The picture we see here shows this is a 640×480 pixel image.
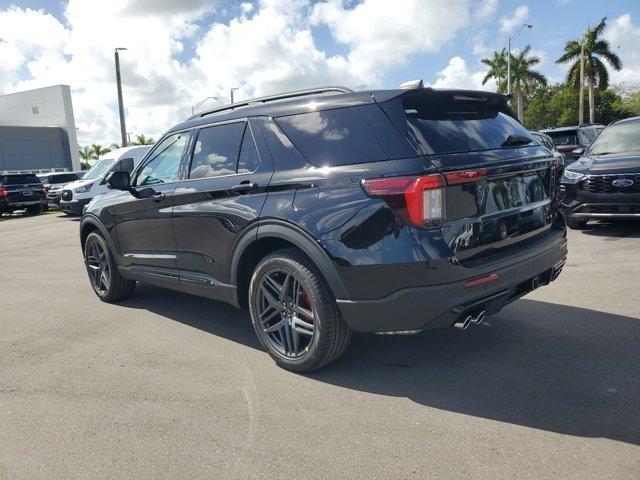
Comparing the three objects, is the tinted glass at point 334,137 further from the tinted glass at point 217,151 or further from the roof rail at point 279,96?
the tinted glass at point 217,151

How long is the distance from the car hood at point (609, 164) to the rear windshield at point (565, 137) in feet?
18.0

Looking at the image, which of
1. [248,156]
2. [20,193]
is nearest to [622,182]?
[248,156]

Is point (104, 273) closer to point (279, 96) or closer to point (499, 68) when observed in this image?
point (279, 96)

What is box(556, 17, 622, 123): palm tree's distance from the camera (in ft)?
148

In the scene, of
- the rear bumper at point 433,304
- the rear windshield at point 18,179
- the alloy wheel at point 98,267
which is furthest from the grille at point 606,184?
the rear windshield at point 18,179

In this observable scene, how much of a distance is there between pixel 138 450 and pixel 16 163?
6145 centimetres

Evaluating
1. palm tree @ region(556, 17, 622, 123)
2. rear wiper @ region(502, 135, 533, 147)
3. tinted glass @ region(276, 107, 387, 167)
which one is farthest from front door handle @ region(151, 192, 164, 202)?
palm tree @ region(556, 17, 622, 123)

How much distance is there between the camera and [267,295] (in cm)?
371

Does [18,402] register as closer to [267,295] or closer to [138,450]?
[138,450]

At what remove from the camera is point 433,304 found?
9.63ft

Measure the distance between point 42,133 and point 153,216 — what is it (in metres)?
60.2

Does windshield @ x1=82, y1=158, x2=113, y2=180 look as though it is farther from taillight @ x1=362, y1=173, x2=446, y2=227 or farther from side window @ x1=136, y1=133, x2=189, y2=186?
taillight @ x1=362, y1=173, x2=446, y2=227

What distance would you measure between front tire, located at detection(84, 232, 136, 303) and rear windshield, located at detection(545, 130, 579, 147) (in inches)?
447

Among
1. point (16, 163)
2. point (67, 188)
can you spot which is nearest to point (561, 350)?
point (67, 188)
